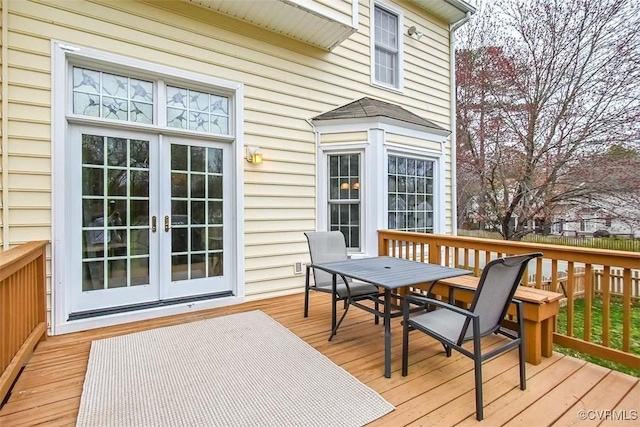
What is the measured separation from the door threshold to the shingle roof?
9.80ft

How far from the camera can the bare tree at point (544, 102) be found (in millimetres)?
6387

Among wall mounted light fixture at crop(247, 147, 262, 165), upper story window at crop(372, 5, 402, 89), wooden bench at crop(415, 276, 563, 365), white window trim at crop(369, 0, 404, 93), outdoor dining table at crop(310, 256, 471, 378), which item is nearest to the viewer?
outdoor dining table at crop(310, 256, 471, 378)

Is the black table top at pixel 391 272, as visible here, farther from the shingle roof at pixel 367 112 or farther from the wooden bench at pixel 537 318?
the shingle roof at pixel 367 112

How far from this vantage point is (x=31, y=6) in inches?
116

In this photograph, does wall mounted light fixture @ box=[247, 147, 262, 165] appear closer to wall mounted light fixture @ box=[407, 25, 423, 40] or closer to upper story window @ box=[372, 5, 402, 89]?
upper story window @ box=[372, 5, 402, 89]

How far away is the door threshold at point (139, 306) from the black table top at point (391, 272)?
1668mm

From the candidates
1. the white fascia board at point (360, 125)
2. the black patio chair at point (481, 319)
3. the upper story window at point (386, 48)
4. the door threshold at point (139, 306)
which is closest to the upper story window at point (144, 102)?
the white fascia board at point (360, 125)

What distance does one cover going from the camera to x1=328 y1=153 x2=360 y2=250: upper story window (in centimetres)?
481

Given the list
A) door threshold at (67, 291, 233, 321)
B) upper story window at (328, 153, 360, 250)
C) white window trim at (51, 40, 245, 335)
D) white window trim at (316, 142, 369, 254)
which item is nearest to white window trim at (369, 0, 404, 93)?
white window trim at (316, 142, 369, 254)

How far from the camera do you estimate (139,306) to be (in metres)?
3.49

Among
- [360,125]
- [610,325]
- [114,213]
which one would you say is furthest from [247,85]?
[610,325]

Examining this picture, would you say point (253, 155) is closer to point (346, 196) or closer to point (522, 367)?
point (346, 196)

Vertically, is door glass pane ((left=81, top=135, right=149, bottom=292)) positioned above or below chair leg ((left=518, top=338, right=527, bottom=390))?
above

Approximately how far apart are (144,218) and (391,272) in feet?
9.40
